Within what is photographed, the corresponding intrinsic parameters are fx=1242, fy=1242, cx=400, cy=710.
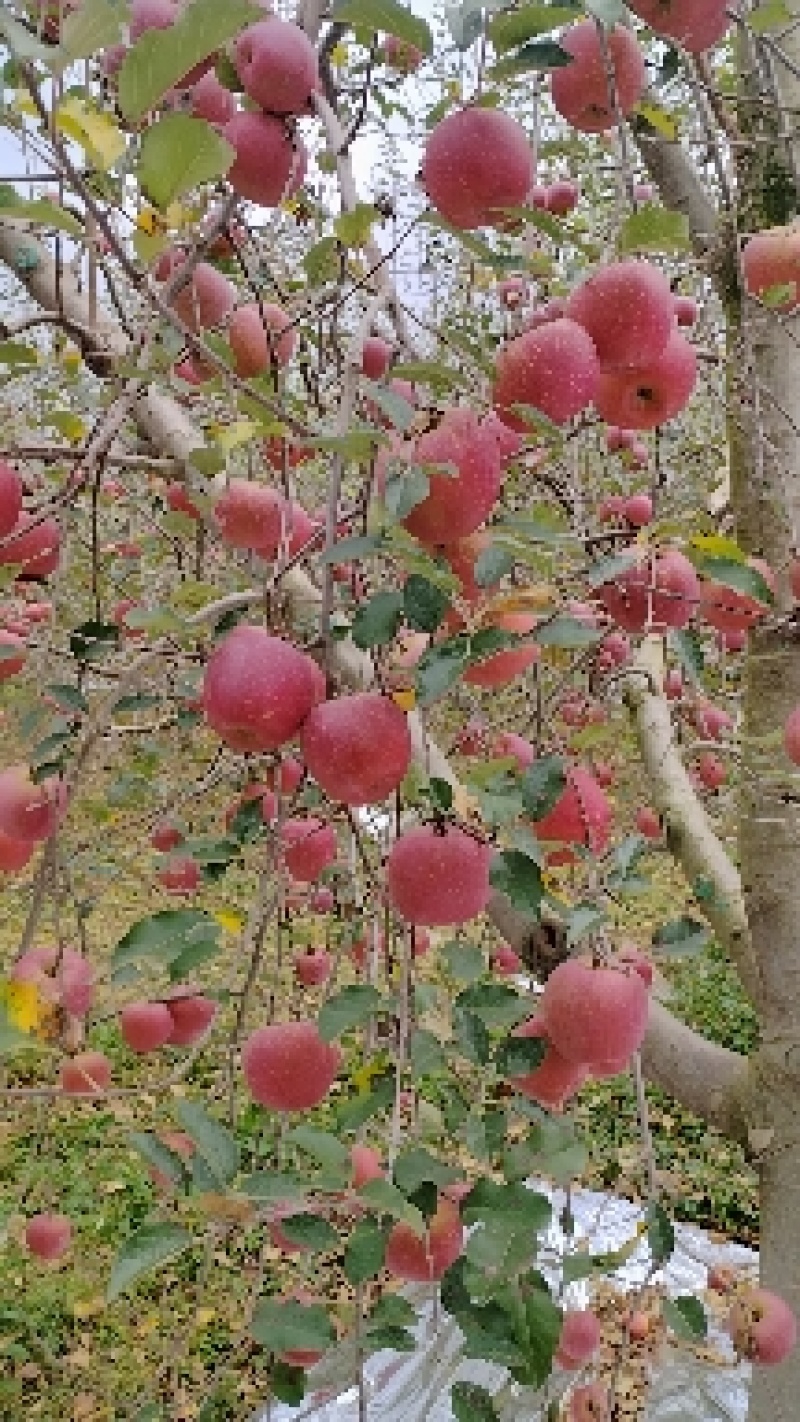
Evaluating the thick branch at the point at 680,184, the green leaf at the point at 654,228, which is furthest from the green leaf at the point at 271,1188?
the thick branch at the point at 680,184

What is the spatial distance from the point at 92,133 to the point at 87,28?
91 millimetres

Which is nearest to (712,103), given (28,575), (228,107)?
(228,107)

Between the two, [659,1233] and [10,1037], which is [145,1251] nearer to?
[10,1037]

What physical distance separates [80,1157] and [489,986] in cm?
243

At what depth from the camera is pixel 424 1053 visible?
2.61 ft

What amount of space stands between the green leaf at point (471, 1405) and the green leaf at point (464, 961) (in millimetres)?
289

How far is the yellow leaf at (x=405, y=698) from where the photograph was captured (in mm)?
702

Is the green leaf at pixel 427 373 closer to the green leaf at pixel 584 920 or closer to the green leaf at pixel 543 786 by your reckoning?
the green leaf at pixel 543 786

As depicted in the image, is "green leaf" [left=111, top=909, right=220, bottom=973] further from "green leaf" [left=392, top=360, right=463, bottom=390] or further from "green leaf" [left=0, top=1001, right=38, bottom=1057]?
"green leaf" [left=392, top=360, right=463, bottom=390]

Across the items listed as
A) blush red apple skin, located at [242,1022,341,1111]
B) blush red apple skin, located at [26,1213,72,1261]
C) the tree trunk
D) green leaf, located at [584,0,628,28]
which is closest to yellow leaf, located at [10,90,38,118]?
green leaf, located at [584,0,628,28]

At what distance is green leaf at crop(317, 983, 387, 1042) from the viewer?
0.79 meters

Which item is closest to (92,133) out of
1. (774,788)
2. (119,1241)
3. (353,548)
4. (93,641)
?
(353,548)

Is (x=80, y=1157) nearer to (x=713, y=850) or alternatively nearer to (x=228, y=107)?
(x=713, y=850)

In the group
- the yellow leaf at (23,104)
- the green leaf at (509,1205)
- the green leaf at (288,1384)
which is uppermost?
the yellow leaf at (23,104)
